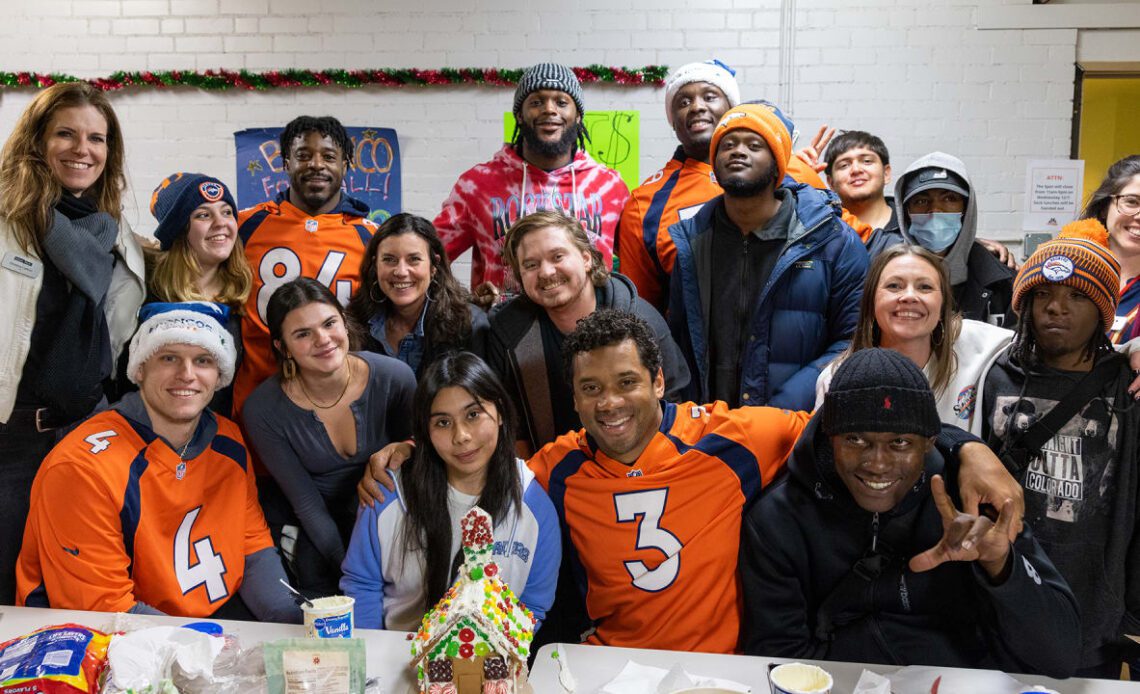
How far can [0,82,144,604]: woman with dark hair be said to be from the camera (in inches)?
101

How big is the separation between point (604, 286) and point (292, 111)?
3.50 m

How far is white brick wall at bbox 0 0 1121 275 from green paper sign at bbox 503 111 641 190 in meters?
0.06

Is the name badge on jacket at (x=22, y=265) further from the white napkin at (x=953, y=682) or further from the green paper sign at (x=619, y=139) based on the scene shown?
the green paper sign at (x=619, y=139)

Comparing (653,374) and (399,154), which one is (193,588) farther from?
(399,154)

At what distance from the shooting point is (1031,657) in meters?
1.82

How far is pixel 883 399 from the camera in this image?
75.2 inches

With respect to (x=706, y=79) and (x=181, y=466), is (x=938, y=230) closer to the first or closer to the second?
(x=706, y=79)

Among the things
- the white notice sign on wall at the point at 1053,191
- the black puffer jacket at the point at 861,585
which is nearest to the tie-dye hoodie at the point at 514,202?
the black puffer jacket at the point at 861,585

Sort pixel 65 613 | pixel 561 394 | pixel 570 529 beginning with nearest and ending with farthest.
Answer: pixel 65 613 < pixel 570 529 < pixel 561 394

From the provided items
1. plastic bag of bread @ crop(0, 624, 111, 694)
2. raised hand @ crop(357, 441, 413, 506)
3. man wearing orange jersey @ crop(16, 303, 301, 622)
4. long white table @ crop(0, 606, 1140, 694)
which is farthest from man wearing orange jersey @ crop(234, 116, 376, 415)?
plastic bag of bread @ crop(0, 624, 111, 694)

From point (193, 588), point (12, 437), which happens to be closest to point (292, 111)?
point (12, 437)

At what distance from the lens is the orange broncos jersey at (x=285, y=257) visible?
309 cm

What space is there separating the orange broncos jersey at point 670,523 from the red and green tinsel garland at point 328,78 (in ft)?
11.1

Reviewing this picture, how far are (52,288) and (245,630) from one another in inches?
56.7
